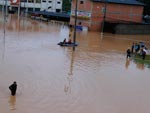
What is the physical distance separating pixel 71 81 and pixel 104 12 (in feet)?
134

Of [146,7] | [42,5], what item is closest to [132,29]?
[146,7]

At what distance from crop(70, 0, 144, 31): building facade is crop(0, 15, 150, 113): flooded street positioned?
953 inches

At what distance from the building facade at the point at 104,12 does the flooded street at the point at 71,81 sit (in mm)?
24194

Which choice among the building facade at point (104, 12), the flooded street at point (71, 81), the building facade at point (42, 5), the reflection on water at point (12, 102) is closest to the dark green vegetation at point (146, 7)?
the building facade at point (104, 12)

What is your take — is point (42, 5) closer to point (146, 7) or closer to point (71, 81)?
point (146, 7)

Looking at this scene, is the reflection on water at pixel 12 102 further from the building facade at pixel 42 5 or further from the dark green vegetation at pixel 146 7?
the building facade at pixel 42 5

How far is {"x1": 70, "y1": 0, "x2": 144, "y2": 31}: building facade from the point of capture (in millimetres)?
63656

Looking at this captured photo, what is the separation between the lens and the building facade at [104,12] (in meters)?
63.7

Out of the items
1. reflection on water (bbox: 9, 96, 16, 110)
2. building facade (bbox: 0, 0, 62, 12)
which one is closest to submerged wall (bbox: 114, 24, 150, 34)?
reflection on water (bbox: 9, 96, 16, 110)

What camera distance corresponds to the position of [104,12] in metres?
64.3

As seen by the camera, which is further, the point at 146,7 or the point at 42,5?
the point at 42,5

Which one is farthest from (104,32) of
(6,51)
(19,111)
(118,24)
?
(19,111)

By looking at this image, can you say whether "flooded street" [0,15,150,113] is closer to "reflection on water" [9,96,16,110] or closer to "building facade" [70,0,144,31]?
"reflection on water" [9,96,16,110]

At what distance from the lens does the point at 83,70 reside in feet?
95.1
